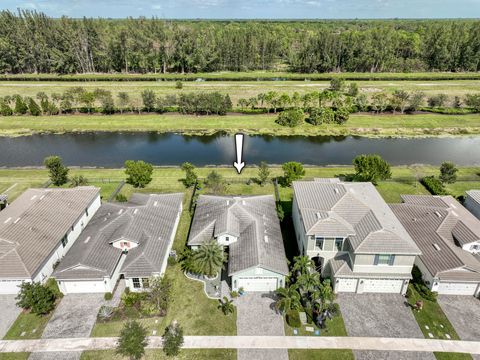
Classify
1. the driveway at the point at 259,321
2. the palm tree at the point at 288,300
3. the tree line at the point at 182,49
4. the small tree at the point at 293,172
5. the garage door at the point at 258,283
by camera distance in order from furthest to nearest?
the tree line at the point at 182,49, the small tree at the point at 293,172, the garage door at the point at 258,283, the palm tree at the point at 288,300, the driveway at the point at 259,321

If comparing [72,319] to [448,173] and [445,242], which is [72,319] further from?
[448,173]

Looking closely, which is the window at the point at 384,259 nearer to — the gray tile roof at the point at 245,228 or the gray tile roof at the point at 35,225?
the gray tile roof at the point at 245,228

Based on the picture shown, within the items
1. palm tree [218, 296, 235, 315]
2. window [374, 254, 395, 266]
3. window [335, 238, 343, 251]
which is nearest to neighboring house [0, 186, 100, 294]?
palm tree [218, 296, 235, 315]

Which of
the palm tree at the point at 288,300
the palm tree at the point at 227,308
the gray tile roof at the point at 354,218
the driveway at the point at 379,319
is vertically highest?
the gray tile roof at the point at 354,218

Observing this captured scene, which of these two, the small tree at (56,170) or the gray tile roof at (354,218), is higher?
the gray tile roof at (354,218)

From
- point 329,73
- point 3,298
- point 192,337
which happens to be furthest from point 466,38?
point 3,298

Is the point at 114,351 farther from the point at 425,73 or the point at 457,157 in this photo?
the point at 425,73

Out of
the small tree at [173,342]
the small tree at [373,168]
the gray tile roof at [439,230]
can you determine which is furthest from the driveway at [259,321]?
the small tree at [373,168]
